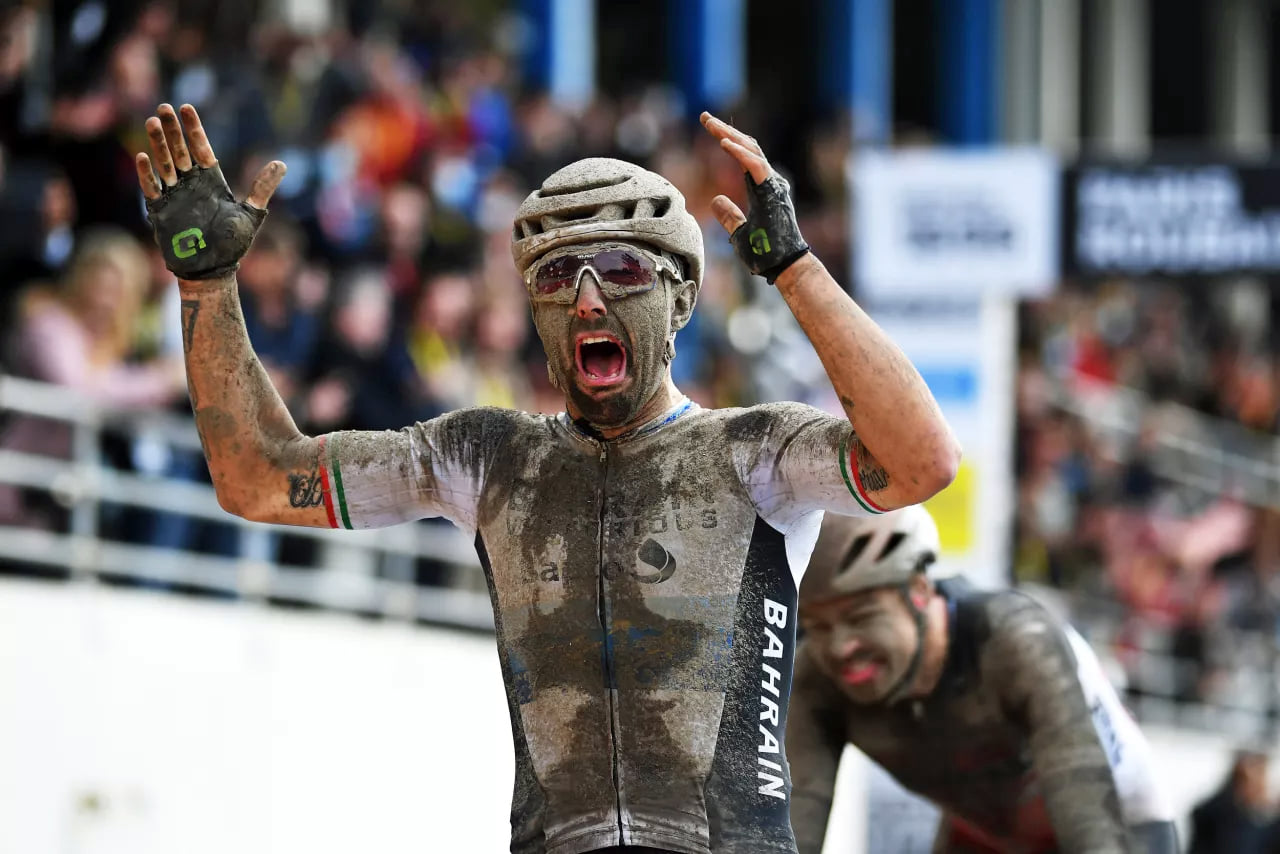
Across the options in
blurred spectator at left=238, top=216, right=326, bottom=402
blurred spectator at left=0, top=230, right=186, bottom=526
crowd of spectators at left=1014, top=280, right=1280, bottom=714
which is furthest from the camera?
crowd of spectators at left=1014, top=280, right=1280, bottom=714

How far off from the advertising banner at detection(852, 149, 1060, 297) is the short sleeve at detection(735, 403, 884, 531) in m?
5.93

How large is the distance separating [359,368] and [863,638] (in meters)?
4.47

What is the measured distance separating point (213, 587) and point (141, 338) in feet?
4.27

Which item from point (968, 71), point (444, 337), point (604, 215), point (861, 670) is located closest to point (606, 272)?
point (604, 215)

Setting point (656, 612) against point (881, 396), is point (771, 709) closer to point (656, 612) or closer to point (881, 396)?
point (656, 612)

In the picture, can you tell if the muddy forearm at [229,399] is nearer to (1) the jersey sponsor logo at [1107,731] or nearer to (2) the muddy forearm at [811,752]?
(2) the muddy forearm at [811,752]

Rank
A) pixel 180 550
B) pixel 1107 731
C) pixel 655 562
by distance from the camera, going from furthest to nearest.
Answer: pixel 180 550 → pixel 1107 731 → pixel 655 562

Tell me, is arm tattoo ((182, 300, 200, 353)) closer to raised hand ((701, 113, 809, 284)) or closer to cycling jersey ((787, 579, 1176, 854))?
raised hand ((701, 113, 809, 284))

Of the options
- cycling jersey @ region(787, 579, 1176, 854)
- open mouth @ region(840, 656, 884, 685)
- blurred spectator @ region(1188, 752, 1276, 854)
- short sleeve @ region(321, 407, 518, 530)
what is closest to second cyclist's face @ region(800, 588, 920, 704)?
open mouth @ region(840, 656, 884, 685)

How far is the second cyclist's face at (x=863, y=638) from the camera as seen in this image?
6656 mm

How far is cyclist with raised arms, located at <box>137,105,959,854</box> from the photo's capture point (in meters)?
4.68

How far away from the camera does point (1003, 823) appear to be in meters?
7.19

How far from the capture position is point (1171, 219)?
1080cm

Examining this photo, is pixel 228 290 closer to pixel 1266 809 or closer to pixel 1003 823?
pixel 1003 823
